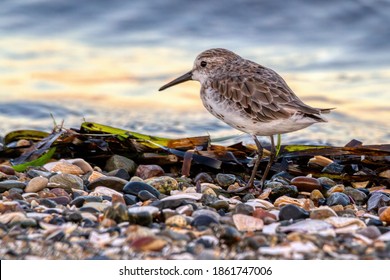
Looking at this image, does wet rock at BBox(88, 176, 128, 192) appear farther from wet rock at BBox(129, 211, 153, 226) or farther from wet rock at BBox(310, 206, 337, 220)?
wet rock at BBox(310, 206, 337, 220)

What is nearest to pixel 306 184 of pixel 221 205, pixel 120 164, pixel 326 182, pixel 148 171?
pixel 326 182

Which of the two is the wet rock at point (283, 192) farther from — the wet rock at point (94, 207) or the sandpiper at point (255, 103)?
the wet rock at point (94, 207)

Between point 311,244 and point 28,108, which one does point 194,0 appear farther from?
point 311,244

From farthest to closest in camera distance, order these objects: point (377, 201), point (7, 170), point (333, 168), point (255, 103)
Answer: point (333, 168) → point (7, 170) → point (255, 103) → point (377, 201)

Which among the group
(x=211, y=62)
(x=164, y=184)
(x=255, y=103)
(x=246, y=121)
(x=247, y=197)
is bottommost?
(x=247, y=197)

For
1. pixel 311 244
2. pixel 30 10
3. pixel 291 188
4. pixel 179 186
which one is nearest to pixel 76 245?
pixel 311 244

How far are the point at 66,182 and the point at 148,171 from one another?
829mm

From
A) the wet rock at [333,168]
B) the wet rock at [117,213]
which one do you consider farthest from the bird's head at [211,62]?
the wet rock at [117,213]

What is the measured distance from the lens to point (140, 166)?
238 inches

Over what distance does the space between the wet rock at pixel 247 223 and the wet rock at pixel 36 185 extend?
149 cm

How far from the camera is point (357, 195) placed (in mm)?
5551

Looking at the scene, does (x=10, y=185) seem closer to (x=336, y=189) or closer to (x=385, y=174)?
(x=336, y=189)

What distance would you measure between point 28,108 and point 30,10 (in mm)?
3182

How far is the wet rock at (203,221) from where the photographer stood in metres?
4.23
